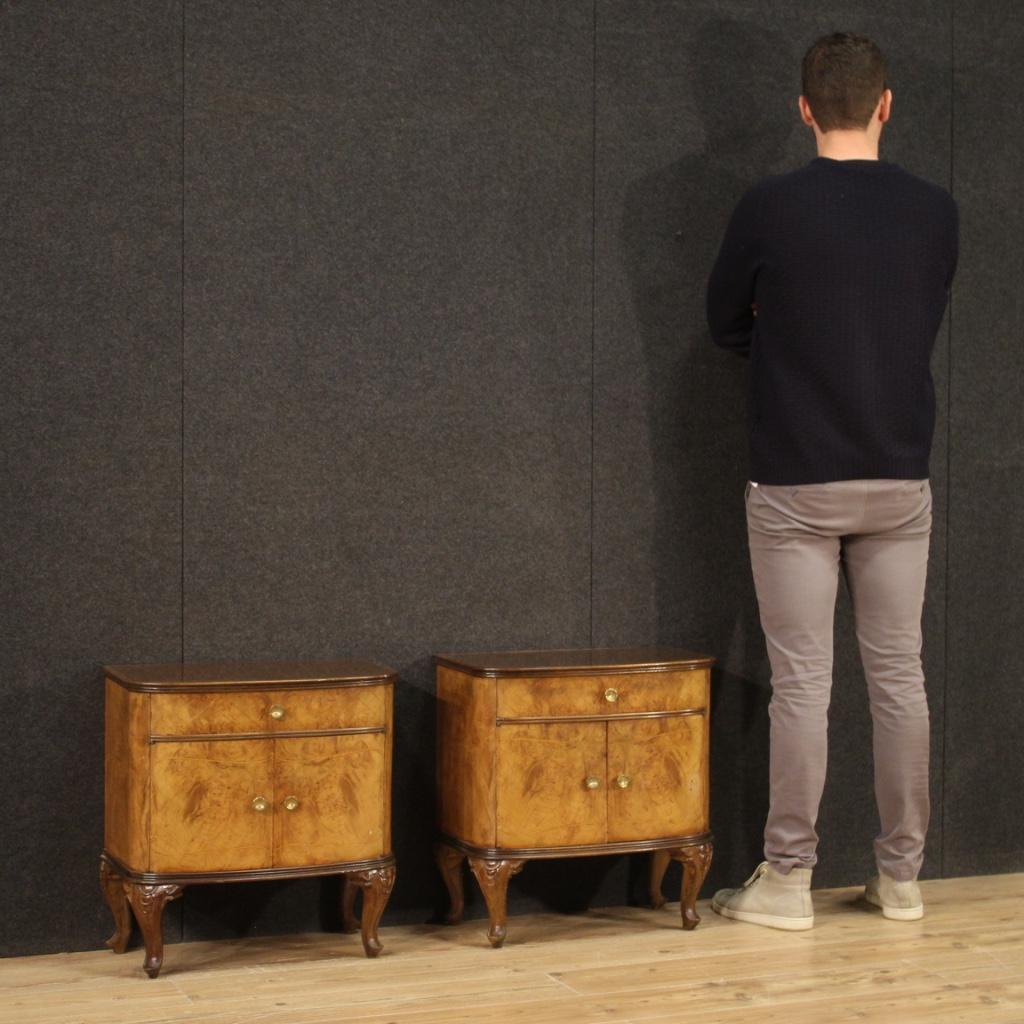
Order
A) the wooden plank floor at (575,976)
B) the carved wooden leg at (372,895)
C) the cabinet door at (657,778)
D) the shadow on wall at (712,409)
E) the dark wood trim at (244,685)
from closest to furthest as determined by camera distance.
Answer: the wooden plank floor at (575,976) → the dark wood trim at (244,685) → the carved wooden leg at (372,895) → the cabinet door at (657,778) → the shadow on wall at (712,409)

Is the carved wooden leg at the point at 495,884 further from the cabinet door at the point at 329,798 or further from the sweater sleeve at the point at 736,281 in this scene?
the sweater sleeve at the point at 736,281

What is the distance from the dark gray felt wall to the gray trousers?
333 mm

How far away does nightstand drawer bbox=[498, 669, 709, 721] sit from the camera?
3234 millimetres

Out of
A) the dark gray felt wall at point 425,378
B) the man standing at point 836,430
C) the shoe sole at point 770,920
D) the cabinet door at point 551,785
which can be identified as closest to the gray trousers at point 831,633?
the man standing at point 836,430

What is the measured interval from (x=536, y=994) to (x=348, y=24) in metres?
2.08

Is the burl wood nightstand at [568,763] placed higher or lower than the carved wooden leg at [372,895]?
higher

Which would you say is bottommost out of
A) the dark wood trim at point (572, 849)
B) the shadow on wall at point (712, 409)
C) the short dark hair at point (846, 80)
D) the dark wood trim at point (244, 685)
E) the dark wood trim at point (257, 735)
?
the dark wood trim at point (572, 849)

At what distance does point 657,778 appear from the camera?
10.9 feet

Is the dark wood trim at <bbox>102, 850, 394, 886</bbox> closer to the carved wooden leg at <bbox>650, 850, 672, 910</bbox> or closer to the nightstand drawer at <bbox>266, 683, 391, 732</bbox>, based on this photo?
the nightstand drawer at <bbox>266, 683, 391, 732</bbox>

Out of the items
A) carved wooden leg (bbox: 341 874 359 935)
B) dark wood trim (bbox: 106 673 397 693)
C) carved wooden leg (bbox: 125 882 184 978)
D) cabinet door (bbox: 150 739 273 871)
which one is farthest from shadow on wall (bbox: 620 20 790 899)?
carved wooden leg (bbox: 125 882 184 978)

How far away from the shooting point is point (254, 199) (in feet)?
11.0

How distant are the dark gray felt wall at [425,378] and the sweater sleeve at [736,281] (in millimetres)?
214

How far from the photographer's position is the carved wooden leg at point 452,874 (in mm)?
3383

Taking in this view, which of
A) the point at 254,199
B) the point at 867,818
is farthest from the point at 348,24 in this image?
the point at 867,818
